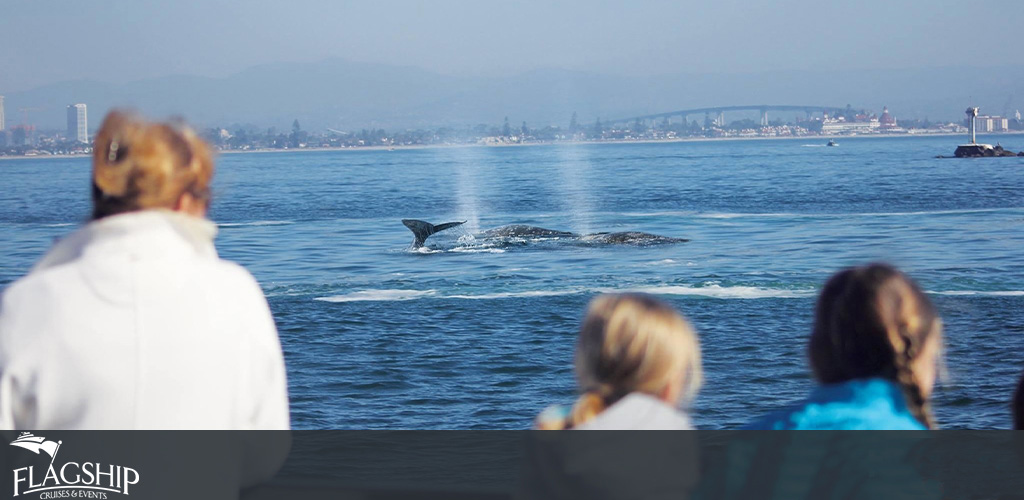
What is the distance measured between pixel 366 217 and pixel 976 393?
44.5m

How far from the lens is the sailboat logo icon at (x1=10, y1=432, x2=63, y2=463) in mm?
2723

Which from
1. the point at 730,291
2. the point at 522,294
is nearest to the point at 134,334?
the point at 522,294

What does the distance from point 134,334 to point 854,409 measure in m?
1.72

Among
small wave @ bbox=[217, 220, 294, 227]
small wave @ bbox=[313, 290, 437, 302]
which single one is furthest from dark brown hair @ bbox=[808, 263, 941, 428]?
small wave @ bbox=[217, 220, 294, 227]

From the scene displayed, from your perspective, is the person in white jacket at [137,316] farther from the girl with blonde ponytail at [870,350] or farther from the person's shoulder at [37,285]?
the girl with blonde ponytail at [870,350]

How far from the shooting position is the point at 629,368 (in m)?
2.64

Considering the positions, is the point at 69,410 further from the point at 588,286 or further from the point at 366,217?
the point at 366,217

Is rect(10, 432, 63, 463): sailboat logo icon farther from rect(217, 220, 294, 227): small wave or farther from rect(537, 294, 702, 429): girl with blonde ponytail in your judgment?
rect(217, 220, 294, 227): small wave

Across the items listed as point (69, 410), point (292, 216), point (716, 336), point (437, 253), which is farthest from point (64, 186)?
point (69, 410)

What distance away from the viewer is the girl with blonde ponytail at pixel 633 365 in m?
2.62

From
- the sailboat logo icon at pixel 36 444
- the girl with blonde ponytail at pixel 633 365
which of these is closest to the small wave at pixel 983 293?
the girl with blonde ponytail at pixel 633 365

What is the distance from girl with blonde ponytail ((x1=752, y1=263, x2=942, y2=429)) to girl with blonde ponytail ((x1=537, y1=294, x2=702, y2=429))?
1.02 feet

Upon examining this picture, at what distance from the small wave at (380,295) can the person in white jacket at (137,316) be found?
79.0 feet

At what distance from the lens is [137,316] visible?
2.65 m
